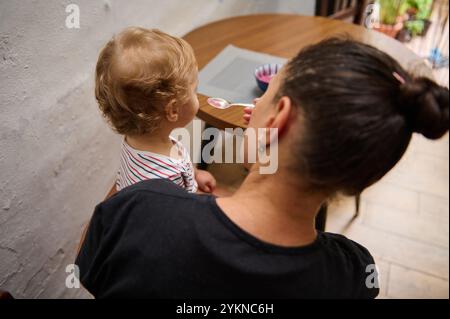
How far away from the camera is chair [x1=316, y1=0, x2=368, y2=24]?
2.35m

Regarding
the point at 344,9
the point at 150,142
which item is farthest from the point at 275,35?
the point at 344,9

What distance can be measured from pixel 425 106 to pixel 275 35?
1067mm

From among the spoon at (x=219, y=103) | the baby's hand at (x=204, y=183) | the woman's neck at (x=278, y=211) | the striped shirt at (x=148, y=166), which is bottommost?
the baby's hand at (x=204, y=183)

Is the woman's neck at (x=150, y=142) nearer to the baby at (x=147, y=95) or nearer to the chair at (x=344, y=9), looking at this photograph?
the baby at (x=147, y=95)

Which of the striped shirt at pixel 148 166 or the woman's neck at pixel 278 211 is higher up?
the woman's neck at pixel 278 211

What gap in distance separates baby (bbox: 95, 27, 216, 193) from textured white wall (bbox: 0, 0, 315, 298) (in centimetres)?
20

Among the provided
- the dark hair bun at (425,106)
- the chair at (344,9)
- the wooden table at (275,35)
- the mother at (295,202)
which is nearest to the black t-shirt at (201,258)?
the mother at (295,202)

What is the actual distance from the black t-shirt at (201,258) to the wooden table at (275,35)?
0.77m

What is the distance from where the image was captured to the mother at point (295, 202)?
1.66 ft

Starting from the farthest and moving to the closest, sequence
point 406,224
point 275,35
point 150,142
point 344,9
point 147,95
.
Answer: point 344,9
point 406,224
point 275,35
point 150,142
point 147,95

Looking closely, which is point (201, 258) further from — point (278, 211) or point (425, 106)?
point (425, 106)

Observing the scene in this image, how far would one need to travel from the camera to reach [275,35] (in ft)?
4.87

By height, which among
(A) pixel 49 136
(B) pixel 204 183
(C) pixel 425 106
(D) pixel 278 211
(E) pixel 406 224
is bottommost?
(E) pixel 406 224

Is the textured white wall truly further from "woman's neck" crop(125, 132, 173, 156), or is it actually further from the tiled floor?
the tiled floor
